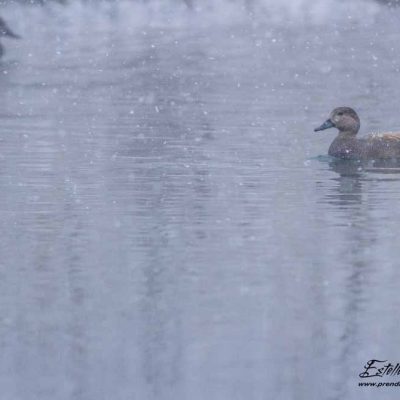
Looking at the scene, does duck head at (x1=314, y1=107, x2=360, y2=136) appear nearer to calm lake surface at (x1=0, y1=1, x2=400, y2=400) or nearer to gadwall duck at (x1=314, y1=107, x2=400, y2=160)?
gadwall duck at (x1=314, y1=107, x2=400, y2=160)

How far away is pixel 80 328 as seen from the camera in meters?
9.62

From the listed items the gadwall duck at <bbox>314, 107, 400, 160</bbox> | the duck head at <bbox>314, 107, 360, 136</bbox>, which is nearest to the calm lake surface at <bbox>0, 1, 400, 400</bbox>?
the gadwall duck at <bbox>314, 107, 400, 160</bbox>

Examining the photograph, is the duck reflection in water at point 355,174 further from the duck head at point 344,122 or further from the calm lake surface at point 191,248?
the duck head at point 344,122

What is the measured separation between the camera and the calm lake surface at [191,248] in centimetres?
892

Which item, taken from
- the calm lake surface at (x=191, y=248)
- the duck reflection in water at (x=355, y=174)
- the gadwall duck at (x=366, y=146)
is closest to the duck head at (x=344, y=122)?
A: the gadwall duck at (x=366, y=146)

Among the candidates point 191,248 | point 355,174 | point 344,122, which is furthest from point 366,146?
point 191,248

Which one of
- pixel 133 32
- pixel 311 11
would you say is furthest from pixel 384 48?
pixel 311 11

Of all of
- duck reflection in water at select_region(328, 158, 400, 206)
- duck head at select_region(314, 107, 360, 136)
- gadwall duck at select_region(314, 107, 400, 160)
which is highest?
duck head at select_region(314, 107, 360, 136)

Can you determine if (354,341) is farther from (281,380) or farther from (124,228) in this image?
(124,228)

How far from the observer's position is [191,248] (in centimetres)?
1198

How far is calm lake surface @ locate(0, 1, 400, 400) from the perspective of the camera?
29.3ft

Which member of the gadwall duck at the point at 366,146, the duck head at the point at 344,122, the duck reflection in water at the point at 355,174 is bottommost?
the duck reflection in water at the point at 355,174

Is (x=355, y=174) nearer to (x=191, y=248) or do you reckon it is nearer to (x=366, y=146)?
(x=366, y=146)

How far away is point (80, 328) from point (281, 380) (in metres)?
1.49
